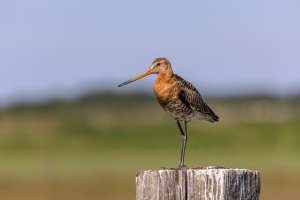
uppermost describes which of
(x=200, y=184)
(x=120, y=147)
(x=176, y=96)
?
(x=120, y=147)

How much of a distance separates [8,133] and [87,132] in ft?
10.5

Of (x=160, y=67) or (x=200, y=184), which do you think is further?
(x=160, y=67)

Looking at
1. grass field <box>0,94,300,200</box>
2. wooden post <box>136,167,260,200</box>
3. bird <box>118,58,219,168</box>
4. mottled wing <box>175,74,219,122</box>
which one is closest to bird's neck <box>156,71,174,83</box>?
bird <box>118,58,219,168</box>

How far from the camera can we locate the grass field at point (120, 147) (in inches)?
1020

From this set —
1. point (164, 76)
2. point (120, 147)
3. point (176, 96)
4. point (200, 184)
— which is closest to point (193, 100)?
point (176, 96)

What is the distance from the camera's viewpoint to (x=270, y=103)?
5866 centimetres

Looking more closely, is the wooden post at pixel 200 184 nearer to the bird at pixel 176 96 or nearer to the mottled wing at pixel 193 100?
the bird at pixel 176 96

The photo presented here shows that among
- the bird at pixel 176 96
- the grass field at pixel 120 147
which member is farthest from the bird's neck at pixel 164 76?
the grass field at pixel 120 147

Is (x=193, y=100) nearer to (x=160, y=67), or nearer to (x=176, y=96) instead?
(x=176, y=96)

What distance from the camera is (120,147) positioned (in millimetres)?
39906

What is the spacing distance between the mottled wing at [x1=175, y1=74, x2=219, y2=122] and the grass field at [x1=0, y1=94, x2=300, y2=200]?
12.5 meters

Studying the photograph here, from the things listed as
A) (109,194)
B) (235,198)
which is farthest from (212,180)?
(109,194)

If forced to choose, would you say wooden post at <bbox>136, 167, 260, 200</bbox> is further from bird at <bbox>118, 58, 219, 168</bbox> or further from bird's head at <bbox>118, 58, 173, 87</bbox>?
bird's head at <bbox>118, 58, 173, 87</bbox>

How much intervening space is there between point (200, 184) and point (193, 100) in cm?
399
